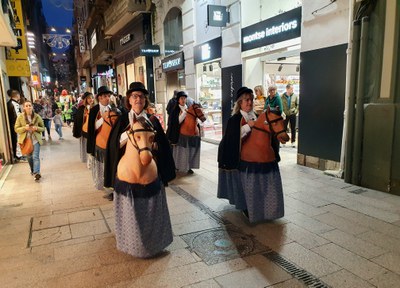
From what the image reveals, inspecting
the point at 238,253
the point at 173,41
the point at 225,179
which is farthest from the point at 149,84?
the point at 238,253

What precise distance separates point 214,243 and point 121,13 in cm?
1692

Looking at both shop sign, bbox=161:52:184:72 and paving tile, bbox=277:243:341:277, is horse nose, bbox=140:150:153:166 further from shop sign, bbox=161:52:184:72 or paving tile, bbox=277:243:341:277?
shop sign, bbox=161:52:184:72

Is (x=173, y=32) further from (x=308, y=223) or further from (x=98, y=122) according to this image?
(x=308, y=223)

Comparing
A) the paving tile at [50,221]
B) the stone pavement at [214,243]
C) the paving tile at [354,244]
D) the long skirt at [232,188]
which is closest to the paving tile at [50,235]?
the stone pavement at [214,243]

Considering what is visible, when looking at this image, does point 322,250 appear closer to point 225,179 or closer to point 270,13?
point 225,179

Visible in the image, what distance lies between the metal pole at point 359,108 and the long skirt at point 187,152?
3.25m

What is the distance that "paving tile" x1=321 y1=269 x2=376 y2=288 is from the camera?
9.82 ft

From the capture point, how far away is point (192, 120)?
7223 mm

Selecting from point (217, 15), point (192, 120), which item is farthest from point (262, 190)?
point (217, 15)

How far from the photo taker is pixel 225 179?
188 inches

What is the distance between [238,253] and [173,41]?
1313cm

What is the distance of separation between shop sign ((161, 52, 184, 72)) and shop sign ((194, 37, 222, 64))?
Result: 126 centimetres

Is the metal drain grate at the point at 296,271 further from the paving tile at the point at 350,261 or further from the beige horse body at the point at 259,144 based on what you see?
the beige horse body at the point at 259,144

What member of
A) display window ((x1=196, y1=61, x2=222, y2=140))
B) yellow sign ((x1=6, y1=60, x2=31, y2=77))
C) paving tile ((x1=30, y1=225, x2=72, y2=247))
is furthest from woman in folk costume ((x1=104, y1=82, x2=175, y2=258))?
yellow sign ((x1=6, y1=60, x2=31, y2=77))
